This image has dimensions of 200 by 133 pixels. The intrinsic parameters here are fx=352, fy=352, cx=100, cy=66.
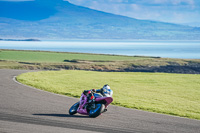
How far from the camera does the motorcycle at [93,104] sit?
1336 cm

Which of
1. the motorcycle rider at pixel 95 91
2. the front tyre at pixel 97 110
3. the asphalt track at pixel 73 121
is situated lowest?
the asphalt track at pixel 73 121

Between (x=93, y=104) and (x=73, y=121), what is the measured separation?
1.26 metres

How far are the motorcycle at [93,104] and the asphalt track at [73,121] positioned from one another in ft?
0.81

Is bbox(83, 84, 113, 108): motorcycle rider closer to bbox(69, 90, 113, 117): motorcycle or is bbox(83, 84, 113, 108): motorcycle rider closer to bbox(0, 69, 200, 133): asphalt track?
bbox(69, 90, 113, 117): motorcycle

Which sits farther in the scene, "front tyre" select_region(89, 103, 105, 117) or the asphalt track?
"front tyre" select_region(89, 103, 105, 117)

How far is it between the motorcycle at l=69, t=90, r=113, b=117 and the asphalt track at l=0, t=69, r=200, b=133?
25cm

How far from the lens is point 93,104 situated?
1377 cm

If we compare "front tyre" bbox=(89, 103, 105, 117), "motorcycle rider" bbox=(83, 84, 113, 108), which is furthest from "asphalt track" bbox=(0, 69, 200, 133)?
"motorcycle rider" bbox=(83, 84, 113, 108)

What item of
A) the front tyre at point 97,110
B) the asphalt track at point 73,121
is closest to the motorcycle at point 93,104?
the front tyre at point 97,110

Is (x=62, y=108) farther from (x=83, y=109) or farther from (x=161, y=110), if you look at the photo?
(x=161, y=110)

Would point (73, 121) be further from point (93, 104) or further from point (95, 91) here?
point (95, 91)

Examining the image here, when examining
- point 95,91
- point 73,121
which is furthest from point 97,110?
point 73,121

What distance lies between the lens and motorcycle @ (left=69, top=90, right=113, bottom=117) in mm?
13359

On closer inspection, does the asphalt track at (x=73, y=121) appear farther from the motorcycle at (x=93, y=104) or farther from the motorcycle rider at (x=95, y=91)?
the motorcycle rider at (x=95, y=91)
